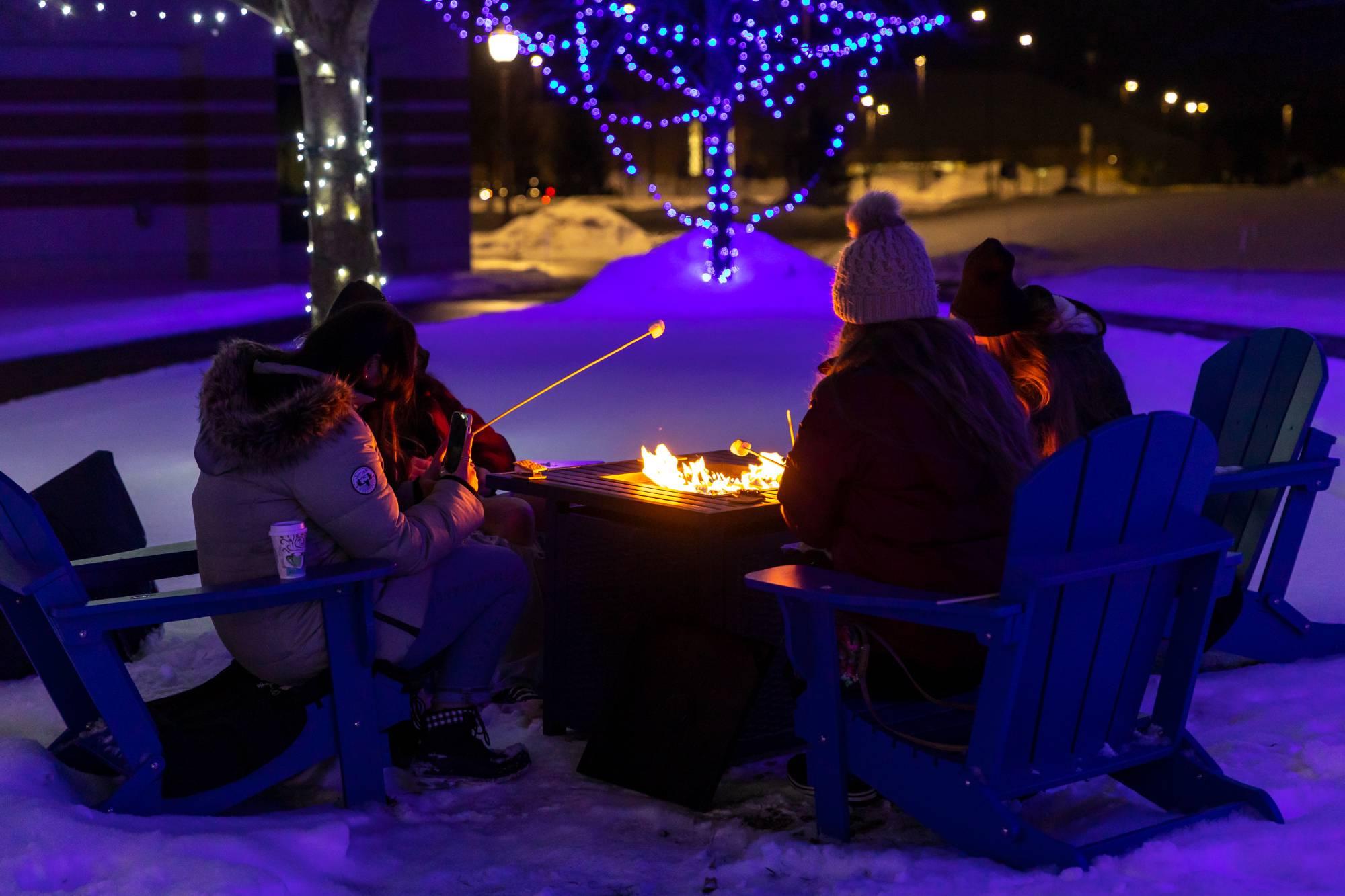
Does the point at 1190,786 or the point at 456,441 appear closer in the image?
the point at 1190,786

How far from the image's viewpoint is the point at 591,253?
93.1 feet

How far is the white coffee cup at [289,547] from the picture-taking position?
3.24 meters

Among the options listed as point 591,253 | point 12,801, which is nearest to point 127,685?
point 12,801

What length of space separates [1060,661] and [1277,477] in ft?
5.35

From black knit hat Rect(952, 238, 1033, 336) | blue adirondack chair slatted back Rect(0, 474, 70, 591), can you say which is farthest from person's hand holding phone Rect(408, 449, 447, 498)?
black knit hat Rect(952, 238, 1033, 336)

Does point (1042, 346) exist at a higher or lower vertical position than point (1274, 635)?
higher

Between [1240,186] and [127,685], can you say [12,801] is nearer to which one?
[127,685]

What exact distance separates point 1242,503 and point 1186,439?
1.71 meters

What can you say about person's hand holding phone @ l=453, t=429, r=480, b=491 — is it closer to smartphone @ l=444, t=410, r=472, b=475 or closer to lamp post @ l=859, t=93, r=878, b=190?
smartphone @ l=444, t=410, r=472, b=475

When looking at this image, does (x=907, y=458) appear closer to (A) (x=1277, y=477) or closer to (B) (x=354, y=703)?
(B) (x=354, y=703)

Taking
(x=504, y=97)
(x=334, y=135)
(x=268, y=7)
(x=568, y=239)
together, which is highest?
(x=268, y=7)

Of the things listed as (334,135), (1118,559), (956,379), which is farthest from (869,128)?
(1118,559)

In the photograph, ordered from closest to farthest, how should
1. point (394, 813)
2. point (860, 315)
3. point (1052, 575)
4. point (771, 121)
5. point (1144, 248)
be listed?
point (1052, 575) < point (860, 315) < point (394, 813) < point (1144, 248) < point (771, 121)

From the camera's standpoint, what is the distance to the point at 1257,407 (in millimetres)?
4480
